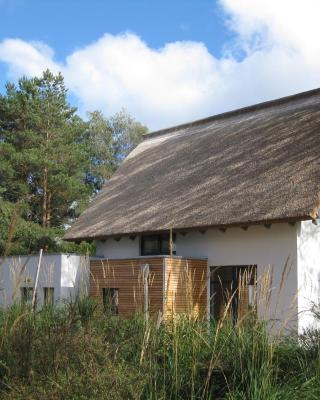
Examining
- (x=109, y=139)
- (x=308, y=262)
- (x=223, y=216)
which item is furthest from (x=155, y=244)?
(x=109, y=139)

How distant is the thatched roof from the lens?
1093 centimetres

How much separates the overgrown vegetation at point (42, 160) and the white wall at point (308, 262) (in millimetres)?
12532

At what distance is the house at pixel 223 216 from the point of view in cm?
1052

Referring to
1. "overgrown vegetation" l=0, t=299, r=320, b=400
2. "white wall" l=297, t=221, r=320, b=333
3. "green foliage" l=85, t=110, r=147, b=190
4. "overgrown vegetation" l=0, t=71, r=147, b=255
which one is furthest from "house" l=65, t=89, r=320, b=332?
"green foliage" l=85, t=110, r=147, b=190

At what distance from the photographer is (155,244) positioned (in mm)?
13531

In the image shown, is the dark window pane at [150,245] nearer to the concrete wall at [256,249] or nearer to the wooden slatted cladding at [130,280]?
the concrete wall at [256,249]

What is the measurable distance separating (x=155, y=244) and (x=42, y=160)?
10.4m

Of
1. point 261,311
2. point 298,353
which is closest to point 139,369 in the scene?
point 261,311

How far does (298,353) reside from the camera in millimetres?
5250

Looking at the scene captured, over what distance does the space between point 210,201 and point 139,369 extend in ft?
25.5

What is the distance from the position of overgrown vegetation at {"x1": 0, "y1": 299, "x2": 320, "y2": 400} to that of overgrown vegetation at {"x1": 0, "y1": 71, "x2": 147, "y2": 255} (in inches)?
656

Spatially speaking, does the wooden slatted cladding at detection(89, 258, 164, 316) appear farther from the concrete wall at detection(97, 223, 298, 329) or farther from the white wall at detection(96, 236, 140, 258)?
the white wall at detection(96, 236, 140, 258)

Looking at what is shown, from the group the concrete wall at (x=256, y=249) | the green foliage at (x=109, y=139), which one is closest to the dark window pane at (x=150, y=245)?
the concrete wall at (x=256, y=249)

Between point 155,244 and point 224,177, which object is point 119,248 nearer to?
point 155,244
